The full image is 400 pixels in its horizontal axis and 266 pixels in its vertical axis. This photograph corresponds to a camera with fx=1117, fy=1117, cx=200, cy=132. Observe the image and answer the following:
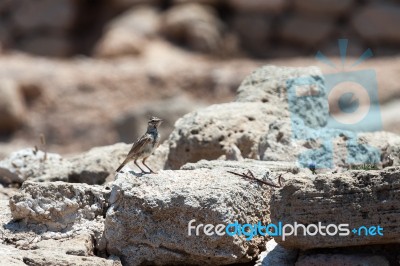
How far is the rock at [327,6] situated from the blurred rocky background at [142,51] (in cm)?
2

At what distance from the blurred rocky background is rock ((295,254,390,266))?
15.1 m

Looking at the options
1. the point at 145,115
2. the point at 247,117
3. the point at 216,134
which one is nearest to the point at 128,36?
the point at 145,115

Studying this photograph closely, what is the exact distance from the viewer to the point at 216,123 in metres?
8.39

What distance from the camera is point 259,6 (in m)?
26.4

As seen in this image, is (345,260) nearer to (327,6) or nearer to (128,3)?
(327,6)

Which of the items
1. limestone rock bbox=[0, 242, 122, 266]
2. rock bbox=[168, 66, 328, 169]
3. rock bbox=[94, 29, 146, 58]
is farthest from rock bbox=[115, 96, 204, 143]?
limestone rock bbox=[0, 242, 122, 266]

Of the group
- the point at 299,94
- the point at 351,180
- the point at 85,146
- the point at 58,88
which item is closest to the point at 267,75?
the point at 299,94

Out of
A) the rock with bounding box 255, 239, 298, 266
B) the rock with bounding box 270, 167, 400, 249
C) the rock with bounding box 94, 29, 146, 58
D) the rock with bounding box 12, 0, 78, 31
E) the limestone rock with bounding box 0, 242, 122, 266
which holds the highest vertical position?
the rock with bounding box 12, 0, 78, 31

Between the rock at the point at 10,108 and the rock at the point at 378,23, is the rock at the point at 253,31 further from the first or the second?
the rock at the point at 10,108

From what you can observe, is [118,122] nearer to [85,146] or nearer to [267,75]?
[85,146]

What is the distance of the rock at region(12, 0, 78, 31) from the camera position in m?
27.0

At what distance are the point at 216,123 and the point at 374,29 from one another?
18.0 meters

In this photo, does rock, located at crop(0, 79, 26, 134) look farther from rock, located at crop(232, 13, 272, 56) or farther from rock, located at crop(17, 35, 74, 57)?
rock, located at crop(232, 13, 272, 56)

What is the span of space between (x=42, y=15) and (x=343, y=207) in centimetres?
2141
